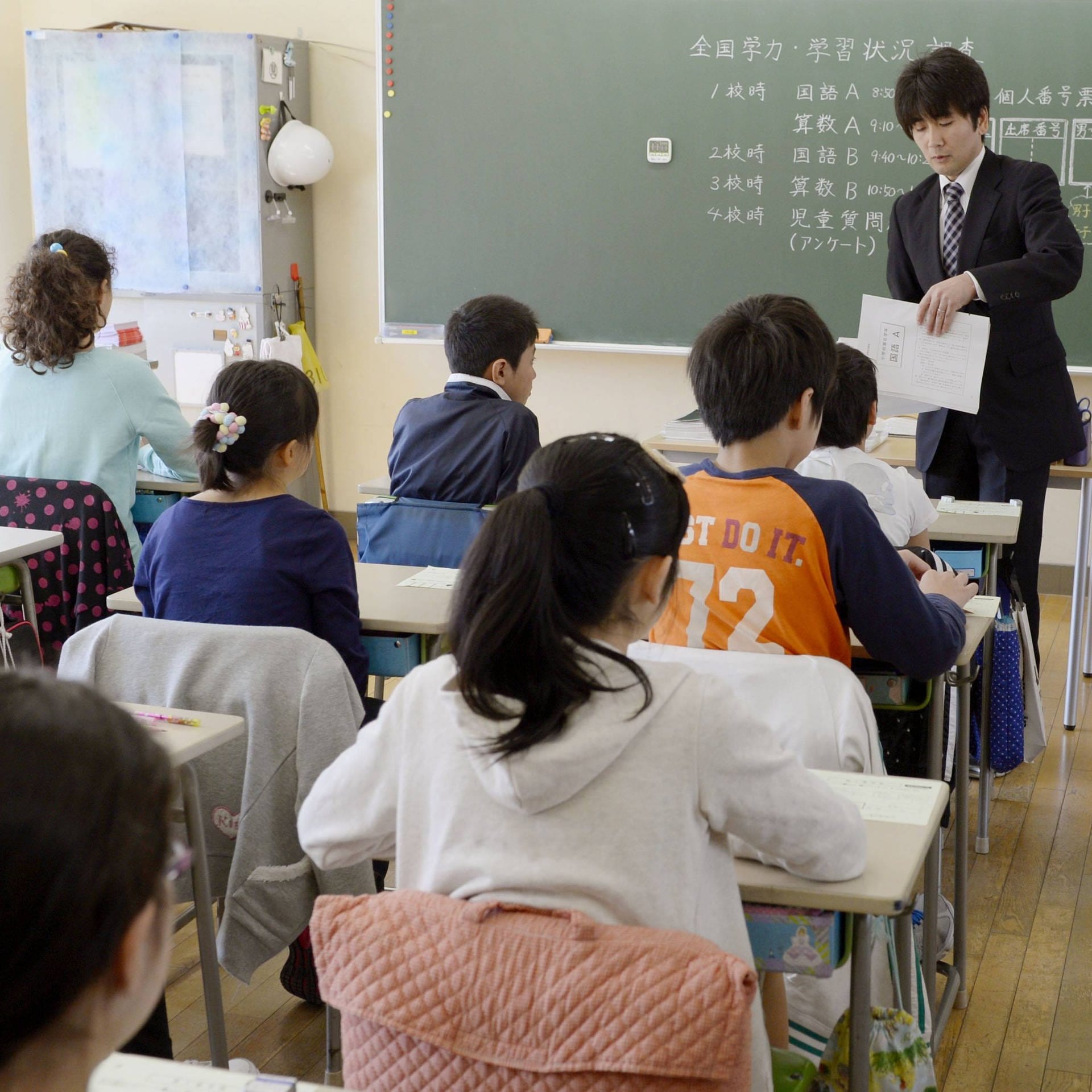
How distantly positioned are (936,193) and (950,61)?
0.34m

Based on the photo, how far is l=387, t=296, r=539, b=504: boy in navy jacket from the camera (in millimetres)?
3074

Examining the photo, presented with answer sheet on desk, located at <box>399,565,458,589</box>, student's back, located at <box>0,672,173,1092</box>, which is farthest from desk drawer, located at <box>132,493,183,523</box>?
student's back, located at <box>0,672,173,1092</box>

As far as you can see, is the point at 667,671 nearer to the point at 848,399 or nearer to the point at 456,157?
the point at 848,399

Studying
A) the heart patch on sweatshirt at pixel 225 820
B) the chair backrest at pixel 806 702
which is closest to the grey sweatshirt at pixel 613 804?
the chair backrest at pixel 806 702

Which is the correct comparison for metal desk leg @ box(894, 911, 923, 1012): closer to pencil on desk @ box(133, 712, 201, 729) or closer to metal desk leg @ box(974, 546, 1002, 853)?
pencil on desk @ box(133, 712, 201, 729)

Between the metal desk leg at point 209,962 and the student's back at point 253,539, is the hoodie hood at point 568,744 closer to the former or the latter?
the metal desk leg at point 209,962

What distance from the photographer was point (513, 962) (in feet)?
3.74

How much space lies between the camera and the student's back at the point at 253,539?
2.20m

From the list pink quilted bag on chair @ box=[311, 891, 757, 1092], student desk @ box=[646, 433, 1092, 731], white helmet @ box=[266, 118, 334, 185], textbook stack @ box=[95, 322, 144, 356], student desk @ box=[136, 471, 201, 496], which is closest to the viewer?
pink quilted bag on chair @ box=[311, 891, 757, 1092]

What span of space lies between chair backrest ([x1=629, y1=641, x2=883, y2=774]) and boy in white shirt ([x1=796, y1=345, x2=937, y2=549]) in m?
0.87

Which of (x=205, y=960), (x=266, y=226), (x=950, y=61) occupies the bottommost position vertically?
(x=205, y=960)

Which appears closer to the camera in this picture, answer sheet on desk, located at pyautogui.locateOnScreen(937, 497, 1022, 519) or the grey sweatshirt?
the grey sweatshirt

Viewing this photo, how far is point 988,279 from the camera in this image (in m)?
3.19

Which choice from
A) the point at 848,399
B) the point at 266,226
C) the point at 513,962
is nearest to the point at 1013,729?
the point at 848,399
